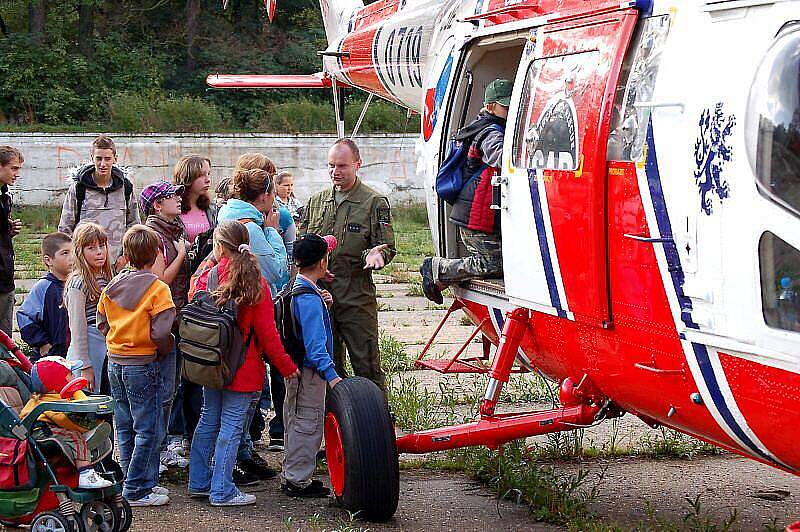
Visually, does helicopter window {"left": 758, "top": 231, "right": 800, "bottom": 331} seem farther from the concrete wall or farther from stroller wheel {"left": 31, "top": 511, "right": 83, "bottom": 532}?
the concrete wall

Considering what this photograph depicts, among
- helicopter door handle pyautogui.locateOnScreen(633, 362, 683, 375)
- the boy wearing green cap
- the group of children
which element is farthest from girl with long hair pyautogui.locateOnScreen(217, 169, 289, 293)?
helicopter door handle pyautogui.locateOnScreen(633, 362, 683, 375)

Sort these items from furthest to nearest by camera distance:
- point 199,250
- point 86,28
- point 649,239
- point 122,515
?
point 86,28 < point 199,250 < point 122,515 < point 649,239

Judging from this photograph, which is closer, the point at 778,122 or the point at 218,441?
the point at 778,122

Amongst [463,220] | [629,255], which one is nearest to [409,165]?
[463,220]

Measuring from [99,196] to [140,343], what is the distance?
7.71ft

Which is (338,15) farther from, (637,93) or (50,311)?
(637,93)

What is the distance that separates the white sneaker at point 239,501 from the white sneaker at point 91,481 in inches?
35.7

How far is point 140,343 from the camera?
5238 mm

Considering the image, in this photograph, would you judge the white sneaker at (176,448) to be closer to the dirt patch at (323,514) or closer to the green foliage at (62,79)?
the dirt patch at (323,514)

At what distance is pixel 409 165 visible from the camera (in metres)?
24.9

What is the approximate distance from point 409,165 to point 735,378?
70.4 ft

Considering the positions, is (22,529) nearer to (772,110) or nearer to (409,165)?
(772,110)

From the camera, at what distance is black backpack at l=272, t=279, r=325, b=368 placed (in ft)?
18.2

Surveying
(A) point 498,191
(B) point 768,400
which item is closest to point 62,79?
(A) point 498,191
